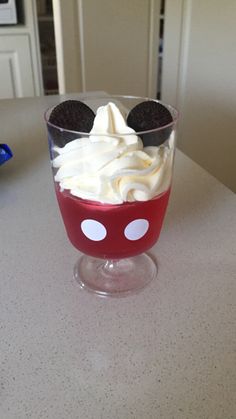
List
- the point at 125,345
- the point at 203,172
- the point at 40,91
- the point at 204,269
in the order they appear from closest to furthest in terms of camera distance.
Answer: the point at 125,345 → the point at 204,269 → the point at 203,172 → the point at 40,91

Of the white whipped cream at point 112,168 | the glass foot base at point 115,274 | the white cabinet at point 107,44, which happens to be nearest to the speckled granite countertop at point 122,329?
the glass foot base at point 115,274

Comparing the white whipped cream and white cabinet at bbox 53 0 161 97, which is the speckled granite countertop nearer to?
the white whipped cream

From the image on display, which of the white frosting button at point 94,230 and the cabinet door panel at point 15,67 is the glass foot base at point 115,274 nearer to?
the white frosting button at point 94,230

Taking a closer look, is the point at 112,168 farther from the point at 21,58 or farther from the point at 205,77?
the point at 21,58

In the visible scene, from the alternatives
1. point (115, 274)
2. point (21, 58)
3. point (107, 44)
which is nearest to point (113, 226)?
point (115, 274)

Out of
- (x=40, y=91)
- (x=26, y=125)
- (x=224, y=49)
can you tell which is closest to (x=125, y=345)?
(x=26, y=125)

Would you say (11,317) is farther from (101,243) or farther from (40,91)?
(40,91)

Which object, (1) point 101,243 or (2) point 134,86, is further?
(2) point 134,86

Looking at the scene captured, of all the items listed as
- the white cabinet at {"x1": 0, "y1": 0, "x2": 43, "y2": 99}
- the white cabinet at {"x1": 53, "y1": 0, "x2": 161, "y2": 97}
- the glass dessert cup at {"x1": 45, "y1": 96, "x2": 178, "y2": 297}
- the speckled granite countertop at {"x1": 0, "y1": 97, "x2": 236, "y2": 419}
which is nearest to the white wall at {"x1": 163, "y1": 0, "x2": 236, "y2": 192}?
the white cabinet at {"x1": 53, "y1": 0, "x2": 161, "y2": 97}
